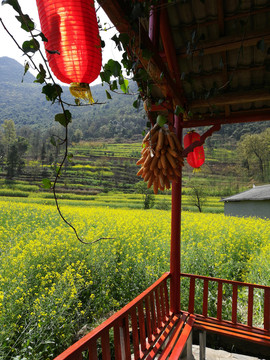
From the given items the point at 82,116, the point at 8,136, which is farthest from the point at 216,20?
the point at 82,116

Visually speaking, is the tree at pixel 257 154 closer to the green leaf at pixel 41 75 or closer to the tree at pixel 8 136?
the tree at pixel 8 136

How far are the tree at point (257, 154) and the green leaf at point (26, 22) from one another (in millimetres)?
31007

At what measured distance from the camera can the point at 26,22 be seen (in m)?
0.55

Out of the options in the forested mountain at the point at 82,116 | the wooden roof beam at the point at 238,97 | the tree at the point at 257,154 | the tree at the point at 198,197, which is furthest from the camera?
the forested mountain at the point at 82,116

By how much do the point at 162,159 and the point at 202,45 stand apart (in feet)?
3.21

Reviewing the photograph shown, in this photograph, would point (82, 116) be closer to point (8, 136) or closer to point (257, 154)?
point (8, 136)

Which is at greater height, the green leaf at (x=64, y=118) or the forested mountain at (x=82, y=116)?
the forested mountain at (x=82, y=116)

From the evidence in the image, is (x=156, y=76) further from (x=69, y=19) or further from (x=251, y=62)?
(x=251, y=62)

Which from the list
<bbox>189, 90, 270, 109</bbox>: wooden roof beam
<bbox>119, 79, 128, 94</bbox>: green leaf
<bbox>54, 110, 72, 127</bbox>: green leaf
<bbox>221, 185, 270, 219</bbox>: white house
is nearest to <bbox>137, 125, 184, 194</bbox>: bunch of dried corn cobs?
<bbox>119, 79, 128, 94</bbox>: green leaf

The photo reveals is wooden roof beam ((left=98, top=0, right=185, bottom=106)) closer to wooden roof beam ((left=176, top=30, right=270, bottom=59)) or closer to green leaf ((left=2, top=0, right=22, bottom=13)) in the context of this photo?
green leaf ((left=2, top=0, right=22, bottom=13))

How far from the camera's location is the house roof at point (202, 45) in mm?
1013

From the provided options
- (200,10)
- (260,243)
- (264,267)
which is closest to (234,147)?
(260,243)

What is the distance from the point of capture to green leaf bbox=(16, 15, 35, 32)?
21.6 inches

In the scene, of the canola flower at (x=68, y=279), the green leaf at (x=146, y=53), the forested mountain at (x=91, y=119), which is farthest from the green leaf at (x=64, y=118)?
the forested mountain at (x=91, y=119)
